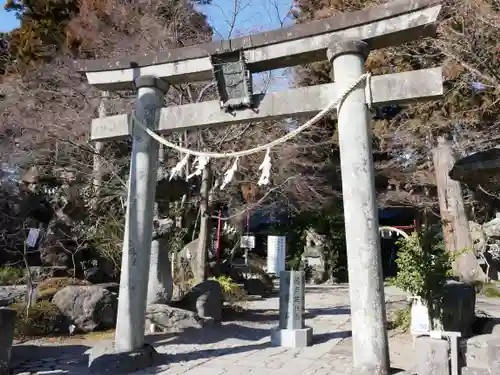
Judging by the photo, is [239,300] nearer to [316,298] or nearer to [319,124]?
[316,298]

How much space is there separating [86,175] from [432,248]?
942 cm

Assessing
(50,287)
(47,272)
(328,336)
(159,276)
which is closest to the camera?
(328,336)

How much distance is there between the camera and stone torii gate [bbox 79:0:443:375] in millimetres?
4578

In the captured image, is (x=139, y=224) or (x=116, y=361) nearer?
(x=116, y=361)

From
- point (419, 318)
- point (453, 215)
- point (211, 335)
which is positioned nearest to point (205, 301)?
point (211, 335)

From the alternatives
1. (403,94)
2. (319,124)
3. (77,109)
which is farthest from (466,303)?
(319,124)

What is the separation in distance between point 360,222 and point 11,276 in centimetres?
1318

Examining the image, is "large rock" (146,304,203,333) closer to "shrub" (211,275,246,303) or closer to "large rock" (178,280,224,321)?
"large rock" (178,280,224,321)

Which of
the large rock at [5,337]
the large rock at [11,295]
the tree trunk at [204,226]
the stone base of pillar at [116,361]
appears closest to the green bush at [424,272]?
the stone base of pillar at [116,361]

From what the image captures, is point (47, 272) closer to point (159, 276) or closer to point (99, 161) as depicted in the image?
point (99, 161)

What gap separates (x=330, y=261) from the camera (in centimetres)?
1916

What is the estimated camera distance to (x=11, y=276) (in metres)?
14.1

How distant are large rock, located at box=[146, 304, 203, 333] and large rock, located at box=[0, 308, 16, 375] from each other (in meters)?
→ 2.92

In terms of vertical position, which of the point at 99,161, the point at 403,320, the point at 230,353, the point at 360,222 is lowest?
the point at 230,353
